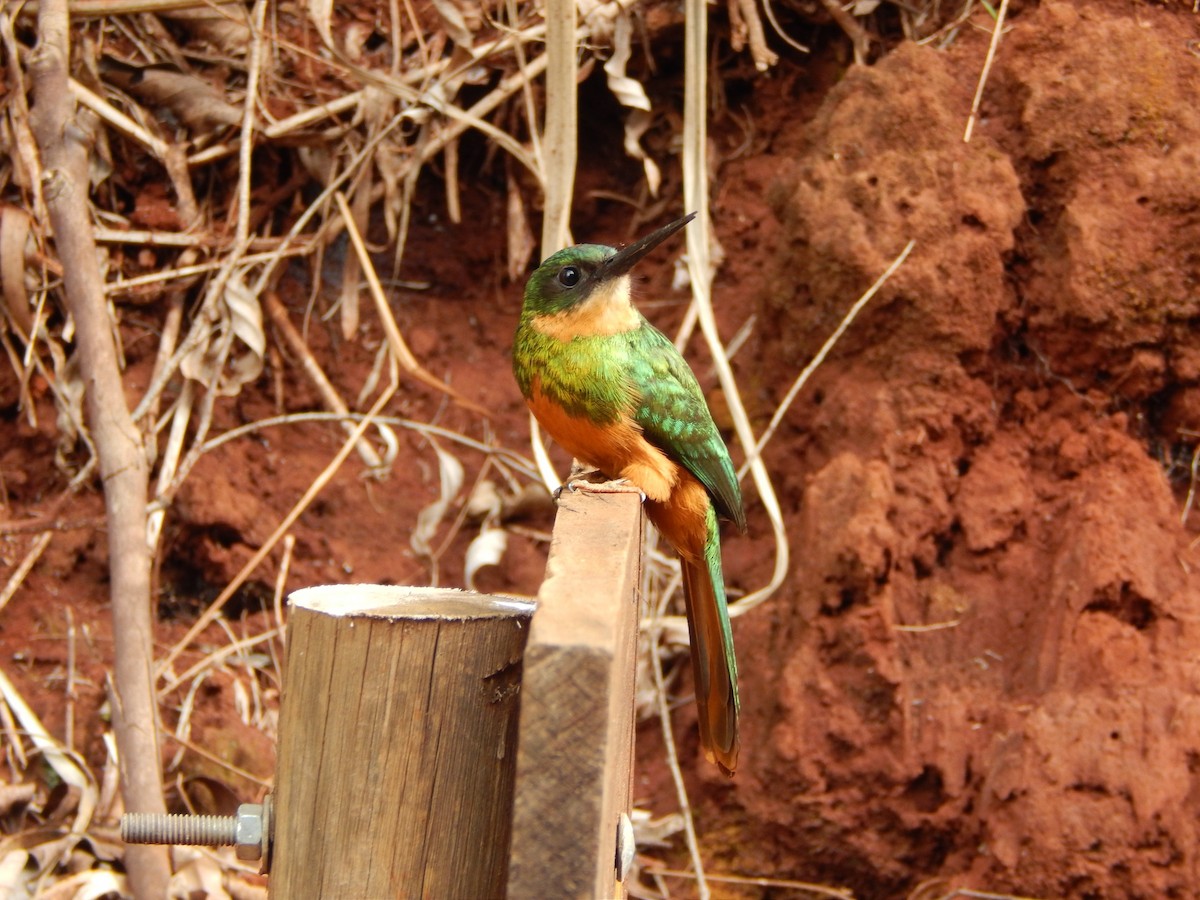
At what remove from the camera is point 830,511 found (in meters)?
2.86

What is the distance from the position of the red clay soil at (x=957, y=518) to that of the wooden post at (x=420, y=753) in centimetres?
168

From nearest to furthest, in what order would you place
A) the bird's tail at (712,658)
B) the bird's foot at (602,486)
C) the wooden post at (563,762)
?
the wooden post at (563,762)
the bird's foot at (602,486)
the bird's tail at (712,658)

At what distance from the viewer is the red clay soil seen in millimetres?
2545

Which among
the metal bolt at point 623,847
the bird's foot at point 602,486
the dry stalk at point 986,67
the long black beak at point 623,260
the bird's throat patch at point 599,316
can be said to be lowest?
the metal bolt at point 623,847

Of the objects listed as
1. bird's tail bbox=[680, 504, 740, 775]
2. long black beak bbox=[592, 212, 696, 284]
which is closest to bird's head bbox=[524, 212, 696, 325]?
long black beak bbox=[592, 212, 696, 284]

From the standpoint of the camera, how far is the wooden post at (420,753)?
113cm

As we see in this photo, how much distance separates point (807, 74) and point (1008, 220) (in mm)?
984

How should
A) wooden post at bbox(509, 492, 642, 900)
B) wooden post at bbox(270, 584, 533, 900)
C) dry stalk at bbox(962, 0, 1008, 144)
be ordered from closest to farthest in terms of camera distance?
wooden post at bbox(509, 492, 642, 900) < wooden post at bbox(270, 584, 533, 900) < dry stalk at bbox(962, 0, 1008, 144)

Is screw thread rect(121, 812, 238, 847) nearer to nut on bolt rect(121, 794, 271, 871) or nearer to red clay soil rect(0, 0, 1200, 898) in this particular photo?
nut on bolt rect(121, 794, 271, 871)

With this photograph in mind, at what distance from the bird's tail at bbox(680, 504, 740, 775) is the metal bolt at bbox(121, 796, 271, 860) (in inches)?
41.0

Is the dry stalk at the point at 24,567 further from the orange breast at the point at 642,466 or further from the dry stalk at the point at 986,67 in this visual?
the dry stalk at the point at 986,67

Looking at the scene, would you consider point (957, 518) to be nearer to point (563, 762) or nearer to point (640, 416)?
point (640, 416)

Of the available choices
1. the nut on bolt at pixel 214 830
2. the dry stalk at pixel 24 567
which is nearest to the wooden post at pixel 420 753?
the nut on bolt at pixel 214 830

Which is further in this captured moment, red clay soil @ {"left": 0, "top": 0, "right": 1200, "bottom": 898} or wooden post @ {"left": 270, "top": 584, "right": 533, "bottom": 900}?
red clay soil @ {"left": 0, "top": 0, "right": 1200, "bottom": 898}
